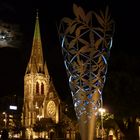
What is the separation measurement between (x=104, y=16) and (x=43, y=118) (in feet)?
237

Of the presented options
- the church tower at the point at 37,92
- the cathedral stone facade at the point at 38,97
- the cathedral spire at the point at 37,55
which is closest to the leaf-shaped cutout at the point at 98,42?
the cathedral stone facade at the point at 38,97

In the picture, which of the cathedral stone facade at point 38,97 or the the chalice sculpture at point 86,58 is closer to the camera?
the the chalice sculpture at point 86,58

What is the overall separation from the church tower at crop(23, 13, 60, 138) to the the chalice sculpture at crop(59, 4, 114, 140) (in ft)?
225

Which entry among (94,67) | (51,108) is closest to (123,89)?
(94,67)

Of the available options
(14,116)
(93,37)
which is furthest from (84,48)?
(14,116)

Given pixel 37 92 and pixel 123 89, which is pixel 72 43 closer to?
pixel 123 89

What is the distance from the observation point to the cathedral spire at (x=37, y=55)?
113 m

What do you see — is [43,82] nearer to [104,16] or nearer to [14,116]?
[14,116]

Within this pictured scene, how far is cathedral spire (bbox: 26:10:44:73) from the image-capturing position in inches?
4451

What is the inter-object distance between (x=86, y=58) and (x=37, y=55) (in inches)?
3474

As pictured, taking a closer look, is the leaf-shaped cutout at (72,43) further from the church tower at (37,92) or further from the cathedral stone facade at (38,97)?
the church tower at (37,92)

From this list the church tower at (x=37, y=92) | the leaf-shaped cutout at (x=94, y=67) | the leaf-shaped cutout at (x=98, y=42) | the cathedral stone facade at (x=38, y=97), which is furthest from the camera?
the church tower at (x=37, y=92)

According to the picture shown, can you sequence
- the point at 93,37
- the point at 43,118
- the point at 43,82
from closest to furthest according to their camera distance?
the point at 93,37, the point at 43,118, the point at 43,82

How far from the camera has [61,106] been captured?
97188 millimetres
